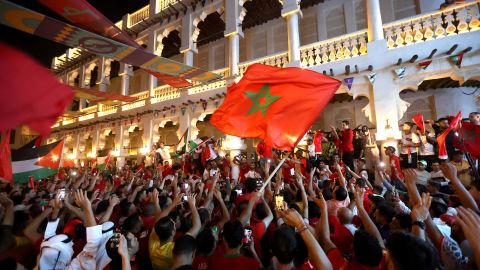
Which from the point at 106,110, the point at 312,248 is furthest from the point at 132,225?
the point at 106,110

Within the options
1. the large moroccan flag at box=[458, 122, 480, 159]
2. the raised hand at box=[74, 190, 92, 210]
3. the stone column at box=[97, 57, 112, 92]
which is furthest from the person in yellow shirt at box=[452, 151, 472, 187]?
the stone column at box=[97, 57, 112, 92]

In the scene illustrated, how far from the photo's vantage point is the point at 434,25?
7.62 meters

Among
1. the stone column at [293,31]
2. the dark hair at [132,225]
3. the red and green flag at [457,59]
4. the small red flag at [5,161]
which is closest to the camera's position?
the dark hair at [132,225]

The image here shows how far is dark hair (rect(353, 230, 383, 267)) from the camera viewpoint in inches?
70.8

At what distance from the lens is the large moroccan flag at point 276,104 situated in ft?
11.9

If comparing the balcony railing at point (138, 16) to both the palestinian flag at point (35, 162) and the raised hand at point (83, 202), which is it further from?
the raised hand at point (83, 202)

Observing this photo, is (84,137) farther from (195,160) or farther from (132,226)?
(132,226)

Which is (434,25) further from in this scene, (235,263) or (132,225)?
(132,225)

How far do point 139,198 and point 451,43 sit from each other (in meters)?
8.63

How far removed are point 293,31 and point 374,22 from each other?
111 inches

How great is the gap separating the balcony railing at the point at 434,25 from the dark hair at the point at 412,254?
8197 mm

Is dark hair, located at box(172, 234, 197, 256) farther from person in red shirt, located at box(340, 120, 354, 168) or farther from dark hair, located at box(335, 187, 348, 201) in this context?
person in red shirt, located at box(340, 120, 354, 168)

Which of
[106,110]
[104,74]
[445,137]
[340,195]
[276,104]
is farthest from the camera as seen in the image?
[106,110]

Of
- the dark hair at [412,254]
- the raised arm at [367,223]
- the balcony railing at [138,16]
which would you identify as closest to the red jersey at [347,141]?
the raised arm at [367,223]
